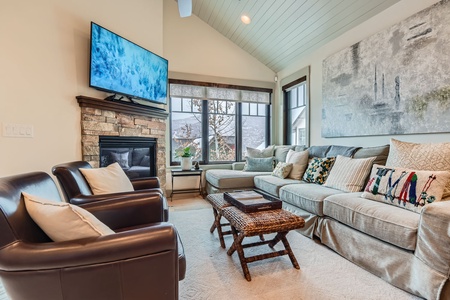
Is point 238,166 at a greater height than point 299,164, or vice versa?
point 299,164

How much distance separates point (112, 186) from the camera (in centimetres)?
194

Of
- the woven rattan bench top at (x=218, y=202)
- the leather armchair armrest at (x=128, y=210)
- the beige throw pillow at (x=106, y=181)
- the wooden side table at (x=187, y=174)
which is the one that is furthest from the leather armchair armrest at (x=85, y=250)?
the wooden side table at (x=187, y=174)

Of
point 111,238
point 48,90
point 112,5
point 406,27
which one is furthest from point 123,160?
point 406,27

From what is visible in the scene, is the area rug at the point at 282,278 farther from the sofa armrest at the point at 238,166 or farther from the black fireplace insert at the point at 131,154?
the sofa armrest at the point at 238,166

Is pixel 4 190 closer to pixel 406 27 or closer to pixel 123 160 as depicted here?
pixel 123 160

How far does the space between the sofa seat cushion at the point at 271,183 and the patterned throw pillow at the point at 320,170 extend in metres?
0.20

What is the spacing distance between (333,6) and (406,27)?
0.89 m

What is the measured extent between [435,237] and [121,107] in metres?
3.15

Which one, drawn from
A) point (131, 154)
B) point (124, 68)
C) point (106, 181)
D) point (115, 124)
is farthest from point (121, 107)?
point (106, 181)

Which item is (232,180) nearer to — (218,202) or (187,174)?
(187,174)

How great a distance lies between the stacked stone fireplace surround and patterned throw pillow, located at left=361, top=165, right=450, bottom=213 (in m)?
2.80

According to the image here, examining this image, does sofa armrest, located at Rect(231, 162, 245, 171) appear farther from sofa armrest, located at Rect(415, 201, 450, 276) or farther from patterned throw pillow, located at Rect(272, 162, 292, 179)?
sofa armrest, located at Rect(415, 201, 450, 276)

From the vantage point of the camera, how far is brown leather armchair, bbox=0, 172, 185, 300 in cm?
86

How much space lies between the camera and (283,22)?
3.56 metres
